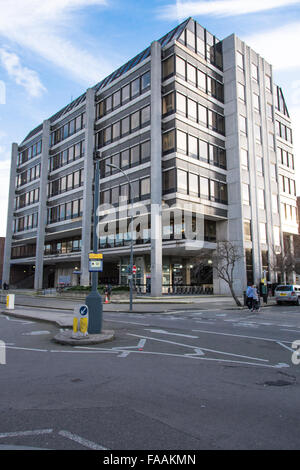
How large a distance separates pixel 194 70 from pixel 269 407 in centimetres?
4162

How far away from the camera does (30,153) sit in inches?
2363

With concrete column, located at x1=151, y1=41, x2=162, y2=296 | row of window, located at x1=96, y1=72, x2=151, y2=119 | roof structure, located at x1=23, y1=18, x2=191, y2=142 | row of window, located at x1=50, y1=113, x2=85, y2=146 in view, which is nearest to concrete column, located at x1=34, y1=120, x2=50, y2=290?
row of window, located at x1=50, y1=113, x2=85, y2=146

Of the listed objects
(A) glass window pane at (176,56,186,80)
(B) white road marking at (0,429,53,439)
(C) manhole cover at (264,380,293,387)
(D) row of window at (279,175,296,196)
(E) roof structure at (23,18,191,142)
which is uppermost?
(E) roof structure at (23,18,191,142)

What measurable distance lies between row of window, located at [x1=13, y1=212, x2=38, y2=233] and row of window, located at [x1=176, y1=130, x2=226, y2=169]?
29794 millimetres

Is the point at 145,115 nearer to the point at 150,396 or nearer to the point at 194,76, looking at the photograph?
the point at 194,76

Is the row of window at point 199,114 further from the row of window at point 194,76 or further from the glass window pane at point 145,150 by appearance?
the glass window pane at point 145,150

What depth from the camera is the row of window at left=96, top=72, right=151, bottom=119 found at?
3947cm

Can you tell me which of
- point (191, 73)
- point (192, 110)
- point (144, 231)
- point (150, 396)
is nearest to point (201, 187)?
point (144, 231)

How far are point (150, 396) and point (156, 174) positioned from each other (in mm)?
32067

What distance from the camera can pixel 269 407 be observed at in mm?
4395

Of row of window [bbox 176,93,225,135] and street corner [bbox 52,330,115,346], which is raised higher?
row of window [bbox 176,93,225,135]

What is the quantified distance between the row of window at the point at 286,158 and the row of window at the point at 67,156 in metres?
29.1
